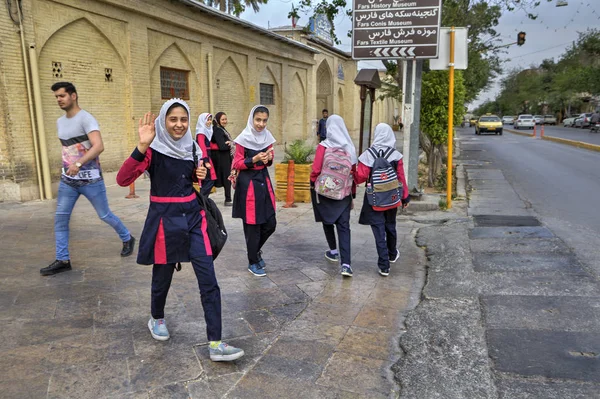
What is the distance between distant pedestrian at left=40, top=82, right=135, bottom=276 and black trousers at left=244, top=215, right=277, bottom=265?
162 centimetres

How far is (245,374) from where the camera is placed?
313 centimetres

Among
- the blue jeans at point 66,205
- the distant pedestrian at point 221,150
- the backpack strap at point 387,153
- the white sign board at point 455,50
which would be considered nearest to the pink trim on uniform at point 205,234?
the blue jeans at point 66,205

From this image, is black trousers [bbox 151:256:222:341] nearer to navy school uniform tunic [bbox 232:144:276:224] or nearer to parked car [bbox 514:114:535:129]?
navy school uniform tunic [bbox 232:144:276:224]

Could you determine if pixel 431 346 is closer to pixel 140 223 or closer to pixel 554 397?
pixel 554 397

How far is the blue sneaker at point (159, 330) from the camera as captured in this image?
3535 millimetres

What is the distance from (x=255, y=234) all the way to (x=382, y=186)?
137 cm

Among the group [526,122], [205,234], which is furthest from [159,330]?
[526,122]

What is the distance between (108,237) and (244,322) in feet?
11.1

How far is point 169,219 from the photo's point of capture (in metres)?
3.23

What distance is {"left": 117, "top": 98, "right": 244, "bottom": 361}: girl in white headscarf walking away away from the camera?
3168 mm

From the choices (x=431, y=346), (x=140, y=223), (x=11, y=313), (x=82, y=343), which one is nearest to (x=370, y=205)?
Result: (x=431, y=346)

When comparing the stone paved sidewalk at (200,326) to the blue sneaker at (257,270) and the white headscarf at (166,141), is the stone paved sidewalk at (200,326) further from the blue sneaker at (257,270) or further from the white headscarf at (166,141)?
the white headscarf at (166,141)

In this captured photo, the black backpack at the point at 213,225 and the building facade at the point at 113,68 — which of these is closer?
the black backpack at the point at 213,225

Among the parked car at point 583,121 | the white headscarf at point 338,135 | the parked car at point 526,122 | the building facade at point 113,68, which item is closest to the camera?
the white headscarf at point 338,135
